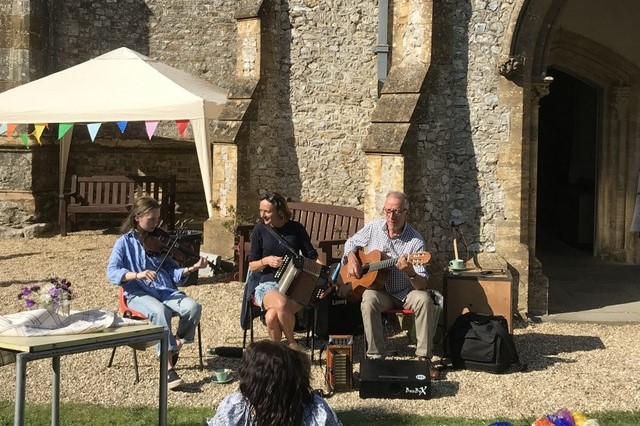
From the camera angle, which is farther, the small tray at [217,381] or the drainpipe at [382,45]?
the drainpipe at [382,45]

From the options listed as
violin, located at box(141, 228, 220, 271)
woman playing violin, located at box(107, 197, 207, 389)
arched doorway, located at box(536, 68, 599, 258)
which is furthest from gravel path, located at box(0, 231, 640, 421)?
arched doorway, located at box(536, 68, 599, 258)

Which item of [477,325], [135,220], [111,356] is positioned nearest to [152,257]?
[135,220]

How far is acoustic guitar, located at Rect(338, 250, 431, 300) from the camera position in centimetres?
666

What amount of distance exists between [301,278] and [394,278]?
0.82m

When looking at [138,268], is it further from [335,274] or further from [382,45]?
[382,45]

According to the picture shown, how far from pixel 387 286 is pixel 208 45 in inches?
367

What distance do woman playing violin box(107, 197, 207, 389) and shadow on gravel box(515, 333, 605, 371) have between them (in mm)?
2709

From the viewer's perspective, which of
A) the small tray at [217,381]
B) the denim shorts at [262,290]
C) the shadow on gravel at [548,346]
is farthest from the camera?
the shadow on gravel at [548,346]

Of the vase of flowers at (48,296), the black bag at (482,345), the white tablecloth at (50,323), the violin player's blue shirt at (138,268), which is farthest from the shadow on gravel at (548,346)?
the vase of flowers at (48,296)

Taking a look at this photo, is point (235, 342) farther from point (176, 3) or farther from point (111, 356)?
point (176, 3)

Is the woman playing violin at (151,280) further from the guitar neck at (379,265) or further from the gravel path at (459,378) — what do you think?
the guitar neck at (379,265)

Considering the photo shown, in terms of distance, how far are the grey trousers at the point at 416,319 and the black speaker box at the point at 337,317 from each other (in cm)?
39

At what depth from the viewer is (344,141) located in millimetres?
11633

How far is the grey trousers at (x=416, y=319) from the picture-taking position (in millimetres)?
6539
